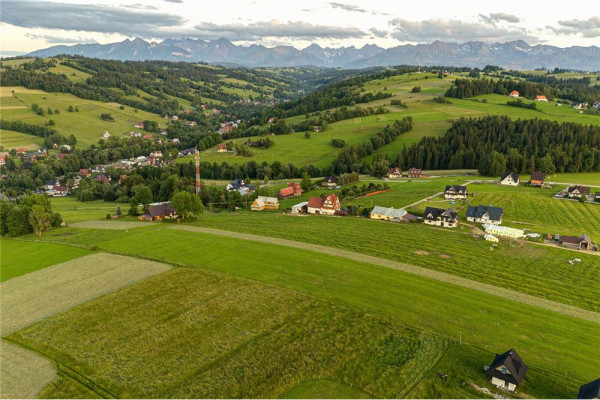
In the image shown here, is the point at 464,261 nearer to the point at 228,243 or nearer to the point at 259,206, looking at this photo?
the point at 228,243

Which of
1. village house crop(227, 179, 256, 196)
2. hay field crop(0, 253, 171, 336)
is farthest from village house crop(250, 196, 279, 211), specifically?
hay field crop(0, 253, 171, 336)

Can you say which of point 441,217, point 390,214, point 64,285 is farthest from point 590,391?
point 64,285

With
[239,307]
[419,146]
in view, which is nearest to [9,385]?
[239,307]

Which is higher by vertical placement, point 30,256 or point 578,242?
point 578,242

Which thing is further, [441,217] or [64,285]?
[441,217]

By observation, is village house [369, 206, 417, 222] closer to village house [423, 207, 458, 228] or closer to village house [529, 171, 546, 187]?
village house [423, 207, 458, 228]

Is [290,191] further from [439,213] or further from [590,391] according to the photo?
[590,391]

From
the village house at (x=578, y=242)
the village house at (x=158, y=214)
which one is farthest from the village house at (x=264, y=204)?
the village house at (x=578, y=242)
